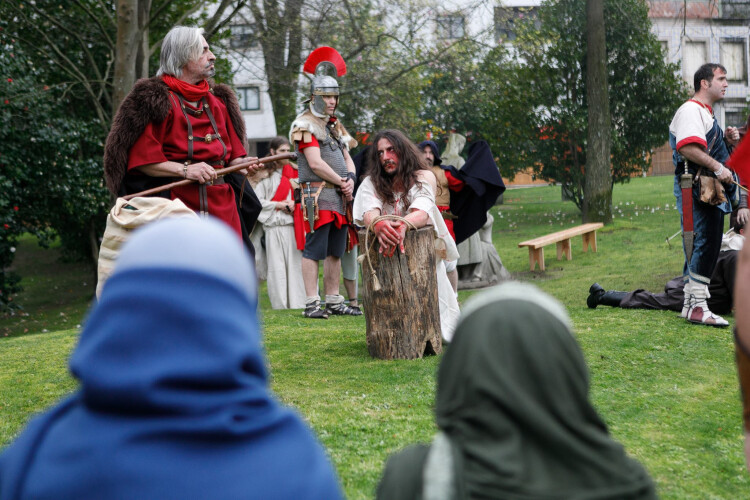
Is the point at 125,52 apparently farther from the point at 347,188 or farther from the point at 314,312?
the point at 314,312

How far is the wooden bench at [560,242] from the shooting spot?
12.9 meters

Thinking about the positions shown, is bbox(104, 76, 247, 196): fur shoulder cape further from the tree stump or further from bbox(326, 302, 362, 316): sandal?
bbox(326, 302, 362, 316): sandal

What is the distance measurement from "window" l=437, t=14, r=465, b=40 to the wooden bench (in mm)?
5762

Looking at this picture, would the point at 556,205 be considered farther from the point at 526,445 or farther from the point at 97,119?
the point at 526,445

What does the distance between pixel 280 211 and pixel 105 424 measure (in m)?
8.96

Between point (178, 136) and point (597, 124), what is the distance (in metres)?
14.1

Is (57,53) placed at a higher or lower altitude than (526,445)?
higher

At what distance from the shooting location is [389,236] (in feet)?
19.4

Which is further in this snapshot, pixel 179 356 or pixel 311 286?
A: pixel 311 286

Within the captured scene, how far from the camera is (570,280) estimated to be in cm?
1155

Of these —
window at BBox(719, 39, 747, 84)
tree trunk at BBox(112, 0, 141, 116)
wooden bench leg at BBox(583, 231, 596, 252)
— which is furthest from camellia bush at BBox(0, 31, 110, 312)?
window at BBox(719, 39, 747, 84)

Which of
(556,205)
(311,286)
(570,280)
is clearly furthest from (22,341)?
(556,205)

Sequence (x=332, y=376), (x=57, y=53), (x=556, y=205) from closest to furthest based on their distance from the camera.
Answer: (x=332, y=376) → (x=57, y=53) → (x=556, y=205)

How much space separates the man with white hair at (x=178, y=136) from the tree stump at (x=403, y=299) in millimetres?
1110
